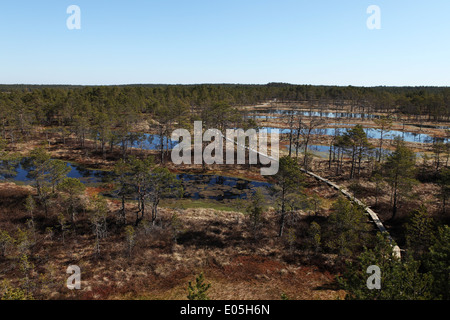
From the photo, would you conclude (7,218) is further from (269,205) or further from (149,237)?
(269,205)

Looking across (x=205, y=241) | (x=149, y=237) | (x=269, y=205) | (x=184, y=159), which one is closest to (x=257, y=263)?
(x=205, y=241)

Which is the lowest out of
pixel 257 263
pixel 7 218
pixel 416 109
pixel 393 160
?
pixel 257 263

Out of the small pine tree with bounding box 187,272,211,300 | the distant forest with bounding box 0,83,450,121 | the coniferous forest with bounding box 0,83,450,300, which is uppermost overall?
the distant forest with bounding box 0,83,450,121

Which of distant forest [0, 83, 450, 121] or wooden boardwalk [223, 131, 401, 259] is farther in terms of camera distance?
distant forest [0, 83, 450, 121]

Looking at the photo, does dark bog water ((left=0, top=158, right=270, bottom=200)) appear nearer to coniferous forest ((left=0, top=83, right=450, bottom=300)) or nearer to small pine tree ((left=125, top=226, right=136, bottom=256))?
coniferous forest ((left=0, top=83, right=450, bottom=300))

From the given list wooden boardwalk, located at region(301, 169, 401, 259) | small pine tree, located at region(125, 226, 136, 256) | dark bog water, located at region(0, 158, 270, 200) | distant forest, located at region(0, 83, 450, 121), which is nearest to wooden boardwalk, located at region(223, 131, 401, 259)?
wooden boardwalk, located at region(301, 169, 401, 259)

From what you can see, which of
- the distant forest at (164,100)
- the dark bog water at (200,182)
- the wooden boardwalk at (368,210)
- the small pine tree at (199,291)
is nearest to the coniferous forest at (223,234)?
the small pine tree at (199,291)

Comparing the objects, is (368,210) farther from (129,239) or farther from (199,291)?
(199,291)

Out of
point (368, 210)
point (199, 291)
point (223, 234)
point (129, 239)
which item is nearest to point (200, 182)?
point (223, 234)

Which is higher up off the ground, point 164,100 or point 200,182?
point 164,100

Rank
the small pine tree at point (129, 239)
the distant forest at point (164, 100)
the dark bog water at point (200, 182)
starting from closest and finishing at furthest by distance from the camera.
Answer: the small pine tree at point (129, 239) < the dark bog water at point (200, 182) < the distant forest at point (164, 100)

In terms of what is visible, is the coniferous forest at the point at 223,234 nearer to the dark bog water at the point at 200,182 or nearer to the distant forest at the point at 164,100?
the dark bog water at the point at 200,182
